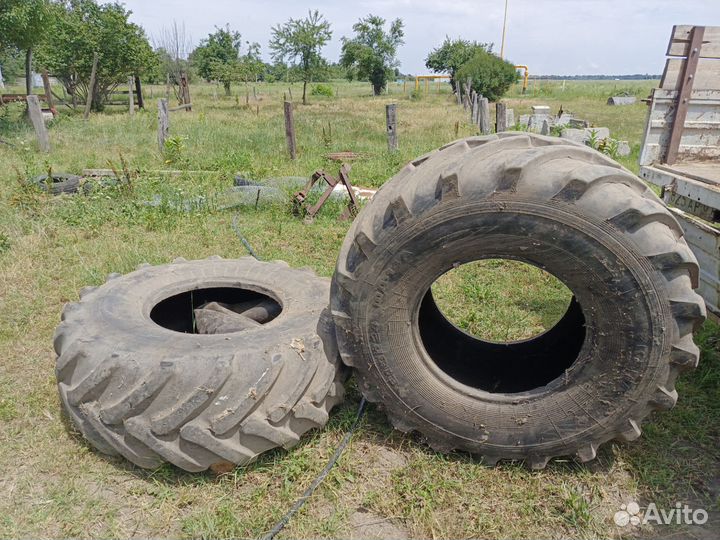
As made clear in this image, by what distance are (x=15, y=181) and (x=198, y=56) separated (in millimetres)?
37158

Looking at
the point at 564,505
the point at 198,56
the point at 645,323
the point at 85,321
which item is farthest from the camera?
the point at 198,56

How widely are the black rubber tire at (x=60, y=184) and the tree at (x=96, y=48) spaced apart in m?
17.1

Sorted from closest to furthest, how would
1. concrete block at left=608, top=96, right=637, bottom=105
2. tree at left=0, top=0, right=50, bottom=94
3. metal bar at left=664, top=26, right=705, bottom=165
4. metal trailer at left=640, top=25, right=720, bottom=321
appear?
metal trailer at left=640, top=25, right=720, bottom=321 → metal bar at left=664, top=26, right=705, bottom=165 → tree at left=0, top=0, right=50, bottom=94 → concrete block at left=608, top=96, right=637, bottom=105

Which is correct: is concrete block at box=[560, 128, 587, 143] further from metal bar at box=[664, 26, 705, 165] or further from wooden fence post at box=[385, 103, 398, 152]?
metal bar at box=[664, 26, 705, 165]

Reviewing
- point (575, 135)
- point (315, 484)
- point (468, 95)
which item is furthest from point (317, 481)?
A: point (468, 95)

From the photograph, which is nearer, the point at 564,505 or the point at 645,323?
the point at 645,323

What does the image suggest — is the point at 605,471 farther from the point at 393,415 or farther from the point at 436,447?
the point at 393,415

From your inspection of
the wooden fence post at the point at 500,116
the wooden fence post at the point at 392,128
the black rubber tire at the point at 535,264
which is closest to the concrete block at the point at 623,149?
the wooden fence post at the point at 500,116

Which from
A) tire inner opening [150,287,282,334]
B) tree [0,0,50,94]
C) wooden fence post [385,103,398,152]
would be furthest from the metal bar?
tree [0,0,50,94]

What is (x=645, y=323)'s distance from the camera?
2133mm

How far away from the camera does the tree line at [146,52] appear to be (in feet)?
50.1

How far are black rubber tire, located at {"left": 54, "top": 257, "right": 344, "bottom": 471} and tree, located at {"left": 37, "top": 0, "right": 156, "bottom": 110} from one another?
23611 millimetres

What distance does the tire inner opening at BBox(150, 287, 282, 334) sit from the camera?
10.8 ft

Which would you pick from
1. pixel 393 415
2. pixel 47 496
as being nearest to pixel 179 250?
pixel 47 496
